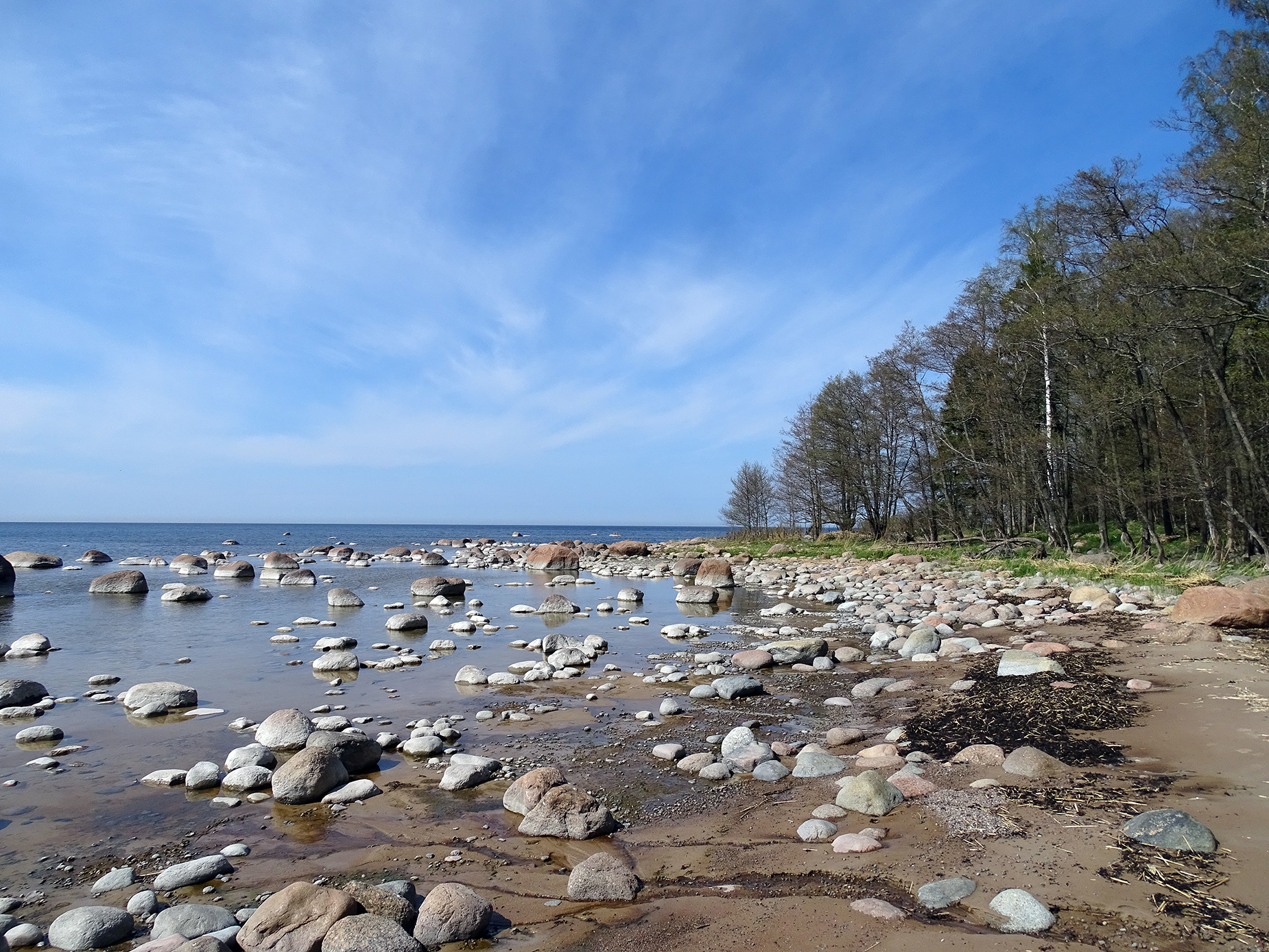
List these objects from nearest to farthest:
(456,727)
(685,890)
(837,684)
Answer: (685,890)
(456,727)
(837,684)

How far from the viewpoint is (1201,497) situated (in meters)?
15.5

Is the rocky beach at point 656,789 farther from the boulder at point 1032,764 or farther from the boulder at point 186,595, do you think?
the boulder at point 186,595

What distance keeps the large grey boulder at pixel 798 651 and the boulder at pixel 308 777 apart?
21.9 feet

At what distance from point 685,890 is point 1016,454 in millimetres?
24201

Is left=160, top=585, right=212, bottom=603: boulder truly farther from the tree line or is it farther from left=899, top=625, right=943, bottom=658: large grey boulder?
the tree line

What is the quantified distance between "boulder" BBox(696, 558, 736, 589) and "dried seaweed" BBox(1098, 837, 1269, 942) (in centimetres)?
1912

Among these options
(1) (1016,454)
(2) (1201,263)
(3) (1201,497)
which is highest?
(2) (1201,263)

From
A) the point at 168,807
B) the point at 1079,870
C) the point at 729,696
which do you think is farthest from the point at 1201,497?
the point at 168,807

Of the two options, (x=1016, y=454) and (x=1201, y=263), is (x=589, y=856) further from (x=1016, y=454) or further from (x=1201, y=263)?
(x=1016, y=454)

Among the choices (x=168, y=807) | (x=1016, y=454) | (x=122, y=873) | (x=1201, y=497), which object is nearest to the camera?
(x=122, y=873)

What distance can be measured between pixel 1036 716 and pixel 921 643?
4.10 m

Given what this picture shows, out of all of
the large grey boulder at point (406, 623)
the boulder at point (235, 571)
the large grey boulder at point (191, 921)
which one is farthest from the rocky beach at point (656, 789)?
the boulder at point (235, 571)

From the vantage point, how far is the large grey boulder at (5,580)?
817 inches

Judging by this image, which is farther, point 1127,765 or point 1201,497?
point 1201,497
